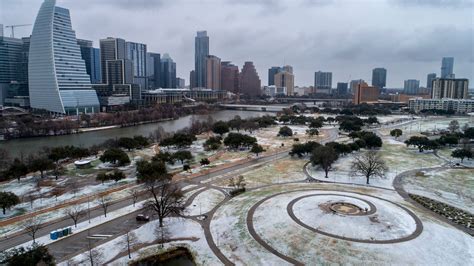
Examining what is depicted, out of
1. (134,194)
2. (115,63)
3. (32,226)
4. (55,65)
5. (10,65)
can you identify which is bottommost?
(32,226)

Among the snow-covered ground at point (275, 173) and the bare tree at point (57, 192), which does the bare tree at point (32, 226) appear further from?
the snow-covered ground at point (275, 173)

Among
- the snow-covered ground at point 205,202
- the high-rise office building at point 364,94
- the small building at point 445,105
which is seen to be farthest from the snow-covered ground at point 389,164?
the high-rise office building at point 364,94

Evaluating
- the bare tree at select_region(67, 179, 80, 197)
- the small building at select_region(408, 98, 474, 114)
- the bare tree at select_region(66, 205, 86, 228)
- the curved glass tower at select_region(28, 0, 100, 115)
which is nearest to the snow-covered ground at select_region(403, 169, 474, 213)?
the bare tree at select_region(66, 205, 86, 228)

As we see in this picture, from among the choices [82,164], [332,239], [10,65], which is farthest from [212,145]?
[10,65]

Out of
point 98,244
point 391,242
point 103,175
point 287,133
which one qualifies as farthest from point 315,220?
point 287,133

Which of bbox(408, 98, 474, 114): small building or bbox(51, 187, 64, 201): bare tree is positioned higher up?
bbox(408, 98, 474, 114): small building

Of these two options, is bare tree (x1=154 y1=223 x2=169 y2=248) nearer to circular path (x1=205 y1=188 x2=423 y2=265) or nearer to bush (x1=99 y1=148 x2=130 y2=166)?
circular path (x1=205 y1=188 x2=423 y2=265)

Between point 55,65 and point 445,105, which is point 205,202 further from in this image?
point 445,105
